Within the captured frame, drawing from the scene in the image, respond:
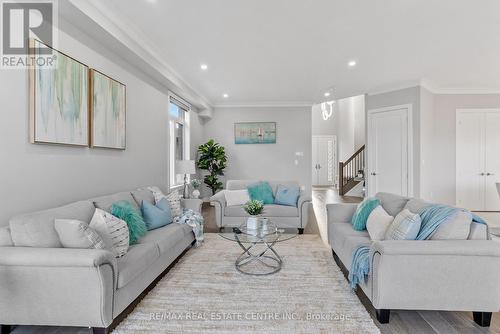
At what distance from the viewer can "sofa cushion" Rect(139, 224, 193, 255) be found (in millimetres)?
2479

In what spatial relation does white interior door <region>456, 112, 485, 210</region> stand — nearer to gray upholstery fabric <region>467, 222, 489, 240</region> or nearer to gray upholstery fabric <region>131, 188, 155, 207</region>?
gray upholstery fabric <region>467, 222, 489, 240</region>

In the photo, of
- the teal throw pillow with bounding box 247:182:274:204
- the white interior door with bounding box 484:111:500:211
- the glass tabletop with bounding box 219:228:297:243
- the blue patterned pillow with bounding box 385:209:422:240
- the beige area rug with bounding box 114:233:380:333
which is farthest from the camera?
the white interior door with bounding box 484:111:500:211

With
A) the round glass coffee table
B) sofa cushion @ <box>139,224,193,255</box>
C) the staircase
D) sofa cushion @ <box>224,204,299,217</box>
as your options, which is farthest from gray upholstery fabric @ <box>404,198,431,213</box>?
the staircase

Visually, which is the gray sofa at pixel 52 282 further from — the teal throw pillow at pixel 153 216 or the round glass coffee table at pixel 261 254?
the round glass coffee table at pixel 261 254

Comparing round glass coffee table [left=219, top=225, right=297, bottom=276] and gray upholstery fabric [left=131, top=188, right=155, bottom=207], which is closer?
round glass coffee table [left=219, top=225, right=297, bottom=276]

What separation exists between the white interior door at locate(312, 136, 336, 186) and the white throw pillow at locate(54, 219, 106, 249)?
10.8 metres

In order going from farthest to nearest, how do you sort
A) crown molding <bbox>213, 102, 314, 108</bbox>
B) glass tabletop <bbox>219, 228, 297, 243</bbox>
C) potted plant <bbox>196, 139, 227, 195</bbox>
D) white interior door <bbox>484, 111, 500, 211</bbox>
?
crown molding <bbox>213, 102, 314, 108</bbox> → potted plant <bbox>196, 139, 227, 195</bbox> → white interior door <bbox>484, 111, 500, 211</bbox> → glass tabletop <bbox>219, 228, 297, 243</bbox>

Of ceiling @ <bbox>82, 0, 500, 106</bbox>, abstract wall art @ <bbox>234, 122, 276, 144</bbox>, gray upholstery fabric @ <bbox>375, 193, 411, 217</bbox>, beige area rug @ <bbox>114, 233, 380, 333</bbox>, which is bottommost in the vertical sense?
beige area rug @ <bbox>114, 233, 380, 333</bbox>

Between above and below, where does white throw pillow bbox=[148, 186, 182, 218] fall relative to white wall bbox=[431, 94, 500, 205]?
below

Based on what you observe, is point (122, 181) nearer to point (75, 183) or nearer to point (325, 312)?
point (75, 183)

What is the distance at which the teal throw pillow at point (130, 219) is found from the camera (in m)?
2.43

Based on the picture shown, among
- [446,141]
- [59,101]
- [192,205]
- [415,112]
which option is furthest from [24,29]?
[446,141]

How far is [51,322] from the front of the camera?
1.69 m

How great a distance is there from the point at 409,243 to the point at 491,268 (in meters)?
0.56
